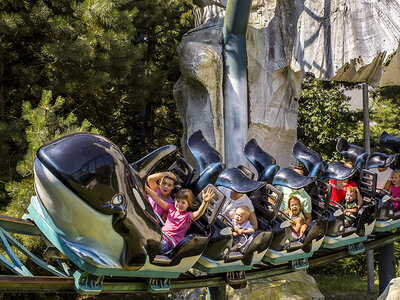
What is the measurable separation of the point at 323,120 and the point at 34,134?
669 centimetres

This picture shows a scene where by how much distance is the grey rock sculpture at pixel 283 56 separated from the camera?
642cm

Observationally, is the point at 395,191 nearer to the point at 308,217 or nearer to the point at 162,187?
the point at 308,217

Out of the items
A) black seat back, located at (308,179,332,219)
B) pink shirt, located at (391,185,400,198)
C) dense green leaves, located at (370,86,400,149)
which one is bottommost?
dense green leaves, located at (370,86,400,149)

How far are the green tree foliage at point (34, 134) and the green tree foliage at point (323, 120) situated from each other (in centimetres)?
601

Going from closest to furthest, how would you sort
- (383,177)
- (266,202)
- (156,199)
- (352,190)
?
1. (156,199)
2. (266,202)
3. (352,190)
4. (383,177)

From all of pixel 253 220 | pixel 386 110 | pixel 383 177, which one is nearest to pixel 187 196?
pixel 253 220

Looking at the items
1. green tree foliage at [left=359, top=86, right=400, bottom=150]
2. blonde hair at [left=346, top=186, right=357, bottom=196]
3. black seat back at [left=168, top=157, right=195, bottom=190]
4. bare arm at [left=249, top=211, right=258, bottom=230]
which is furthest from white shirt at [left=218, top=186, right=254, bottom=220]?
green tree foliage at [left=359, top=86, right=400, bottom=150]

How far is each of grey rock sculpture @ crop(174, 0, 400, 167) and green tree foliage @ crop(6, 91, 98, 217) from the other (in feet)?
5.51

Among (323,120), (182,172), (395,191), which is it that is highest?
(182,172)

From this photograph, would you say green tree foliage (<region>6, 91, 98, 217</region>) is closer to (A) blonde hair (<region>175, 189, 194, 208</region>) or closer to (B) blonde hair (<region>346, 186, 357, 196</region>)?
(A) blonde hair (<region>175, 189, 194, 208</region>)

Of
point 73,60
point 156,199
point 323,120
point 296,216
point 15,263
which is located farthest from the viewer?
point 323,120

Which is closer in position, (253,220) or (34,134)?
(253,220)

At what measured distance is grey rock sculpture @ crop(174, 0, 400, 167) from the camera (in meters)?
6.42

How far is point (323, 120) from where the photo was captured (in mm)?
10945
